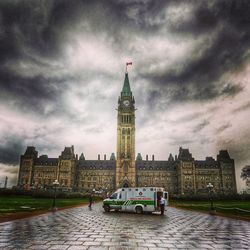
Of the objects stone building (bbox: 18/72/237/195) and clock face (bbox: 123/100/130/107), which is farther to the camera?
clock face (bbox: 123/100/130/107)

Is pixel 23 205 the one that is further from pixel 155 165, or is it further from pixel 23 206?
pixel 155 165

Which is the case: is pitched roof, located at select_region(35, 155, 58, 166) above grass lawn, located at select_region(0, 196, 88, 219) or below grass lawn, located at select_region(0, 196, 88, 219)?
above

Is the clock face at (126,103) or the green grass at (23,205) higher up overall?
the clock face at (126,103)

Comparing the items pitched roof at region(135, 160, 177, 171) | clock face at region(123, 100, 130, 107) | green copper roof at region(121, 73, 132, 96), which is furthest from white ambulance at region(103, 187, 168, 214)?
pitched roof at region(135, 160, 177, 171)

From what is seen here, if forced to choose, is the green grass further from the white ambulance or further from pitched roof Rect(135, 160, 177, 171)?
pitched roof Rect(135, 160, 177, 171)

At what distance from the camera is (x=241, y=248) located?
860 cm

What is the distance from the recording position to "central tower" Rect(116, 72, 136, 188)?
126 metres

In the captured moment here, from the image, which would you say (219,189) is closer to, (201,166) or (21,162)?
(201,166)

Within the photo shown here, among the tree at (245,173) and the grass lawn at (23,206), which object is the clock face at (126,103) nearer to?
the tree at (245,173)

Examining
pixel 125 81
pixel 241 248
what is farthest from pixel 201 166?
pixel 241 248

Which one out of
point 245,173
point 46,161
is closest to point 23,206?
point 245,173

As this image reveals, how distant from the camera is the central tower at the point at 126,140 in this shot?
126m

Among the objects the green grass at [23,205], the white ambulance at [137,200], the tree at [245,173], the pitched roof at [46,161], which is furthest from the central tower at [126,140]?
the white ambulance at [137,200]

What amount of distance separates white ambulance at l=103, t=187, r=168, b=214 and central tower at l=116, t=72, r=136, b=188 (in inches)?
3824
